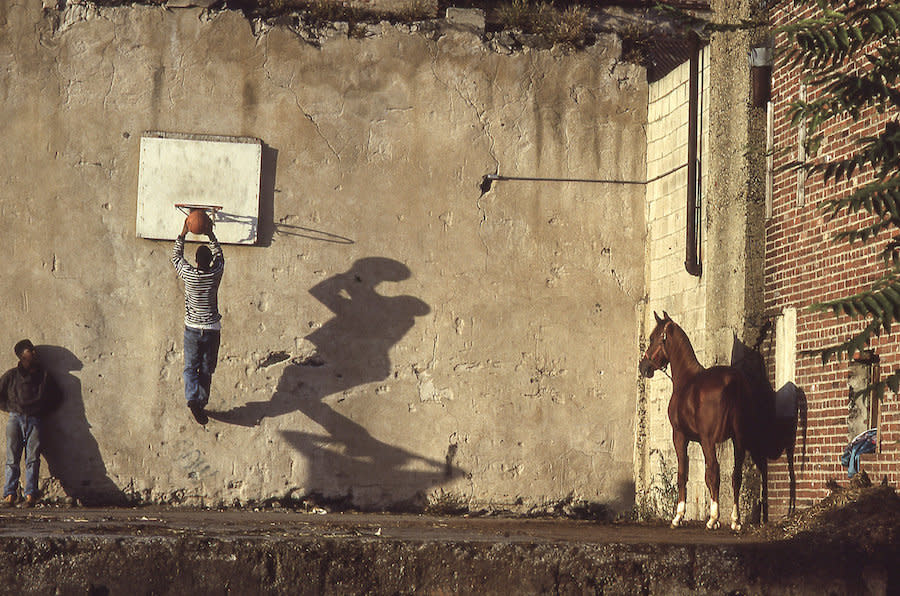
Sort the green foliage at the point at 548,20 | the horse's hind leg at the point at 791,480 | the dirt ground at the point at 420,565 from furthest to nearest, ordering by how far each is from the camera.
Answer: the green foliage at the point at 548,20 < the horse's hind leg at the point at 791,480 < the dirt ground at the point at 420,565

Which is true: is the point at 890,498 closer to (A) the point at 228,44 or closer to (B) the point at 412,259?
(B) the point at 412,259

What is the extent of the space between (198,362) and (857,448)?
244 inches

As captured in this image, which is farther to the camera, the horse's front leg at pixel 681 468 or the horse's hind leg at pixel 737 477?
the horse's front leg at pixel 681 468

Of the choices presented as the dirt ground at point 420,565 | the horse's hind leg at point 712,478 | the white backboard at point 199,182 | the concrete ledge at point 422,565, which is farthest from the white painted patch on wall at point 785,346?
the white backboard at point 199,182

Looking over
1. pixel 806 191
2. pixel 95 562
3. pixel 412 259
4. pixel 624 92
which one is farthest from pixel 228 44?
pixel 95 562

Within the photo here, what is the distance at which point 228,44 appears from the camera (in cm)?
1221

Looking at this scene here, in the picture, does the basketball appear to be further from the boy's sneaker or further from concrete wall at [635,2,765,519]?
concrete wall at [635,2,765,519]

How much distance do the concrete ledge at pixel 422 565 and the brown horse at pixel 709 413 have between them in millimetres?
3082

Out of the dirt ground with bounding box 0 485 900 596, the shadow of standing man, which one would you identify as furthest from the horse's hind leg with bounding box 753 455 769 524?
the shadow of standing man

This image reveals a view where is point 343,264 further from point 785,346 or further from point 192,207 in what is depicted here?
point 785,346

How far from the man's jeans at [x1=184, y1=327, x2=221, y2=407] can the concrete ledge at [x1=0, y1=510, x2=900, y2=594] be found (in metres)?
5.00

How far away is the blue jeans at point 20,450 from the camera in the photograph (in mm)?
11344

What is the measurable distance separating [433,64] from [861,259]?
5300 mm

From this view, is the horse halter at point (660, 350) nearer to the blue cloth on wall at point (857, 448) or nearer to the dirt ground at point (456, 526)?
the dirt ground at point (456, 526)
